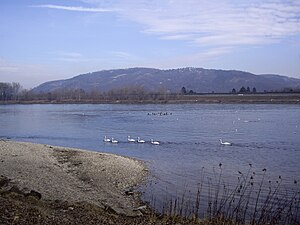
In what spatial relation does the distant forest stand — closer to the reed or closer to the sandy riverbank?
the sandy riverbank

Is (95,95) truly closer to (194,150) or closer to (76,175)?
(194,150)

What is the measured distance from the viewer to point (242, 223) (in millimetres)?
10055

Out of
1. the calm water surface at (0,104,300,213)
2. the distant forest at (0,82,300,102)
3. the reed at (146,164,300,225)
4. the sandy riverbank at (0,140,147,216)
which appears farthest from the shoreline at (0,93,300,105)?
the reed at (146,164,300,225)

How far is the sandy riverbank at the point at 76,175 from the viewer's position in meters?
13.3

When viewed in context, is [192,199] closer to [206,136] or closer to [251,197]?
[251,197]

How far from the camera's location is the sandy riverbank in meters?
13.3

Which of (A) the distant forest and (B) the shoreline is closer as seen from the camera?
(B) the shoreline

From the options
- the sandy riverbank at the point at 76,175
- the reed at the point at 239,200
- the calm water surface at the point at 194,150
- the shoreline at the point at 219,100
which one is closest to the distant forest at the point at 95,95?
the shoreline at the point at 219,100

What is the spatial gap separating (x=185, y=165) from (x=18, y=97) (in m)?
131

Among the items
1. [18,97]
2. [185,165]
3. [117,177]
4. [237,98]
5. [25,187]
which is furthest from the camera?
[18,97]

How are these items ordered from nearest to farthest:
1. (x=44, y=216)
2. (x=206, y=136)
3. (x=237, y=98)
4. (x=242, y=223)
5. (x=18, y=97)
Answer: (x=44, y=216) → (x=242, y=223) → (x=206, y=136) → (x=237, y=98) → (x=18, y=97)

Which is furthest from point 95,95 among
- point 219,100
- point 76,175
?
point 76,175

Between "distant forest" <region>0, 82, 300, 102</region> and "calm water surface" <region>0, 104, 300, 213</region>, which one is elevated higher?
"distant forest" <region>0, 82, 300, 102</region>

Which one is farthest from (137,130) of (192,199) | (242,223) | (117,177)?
(242,223)
